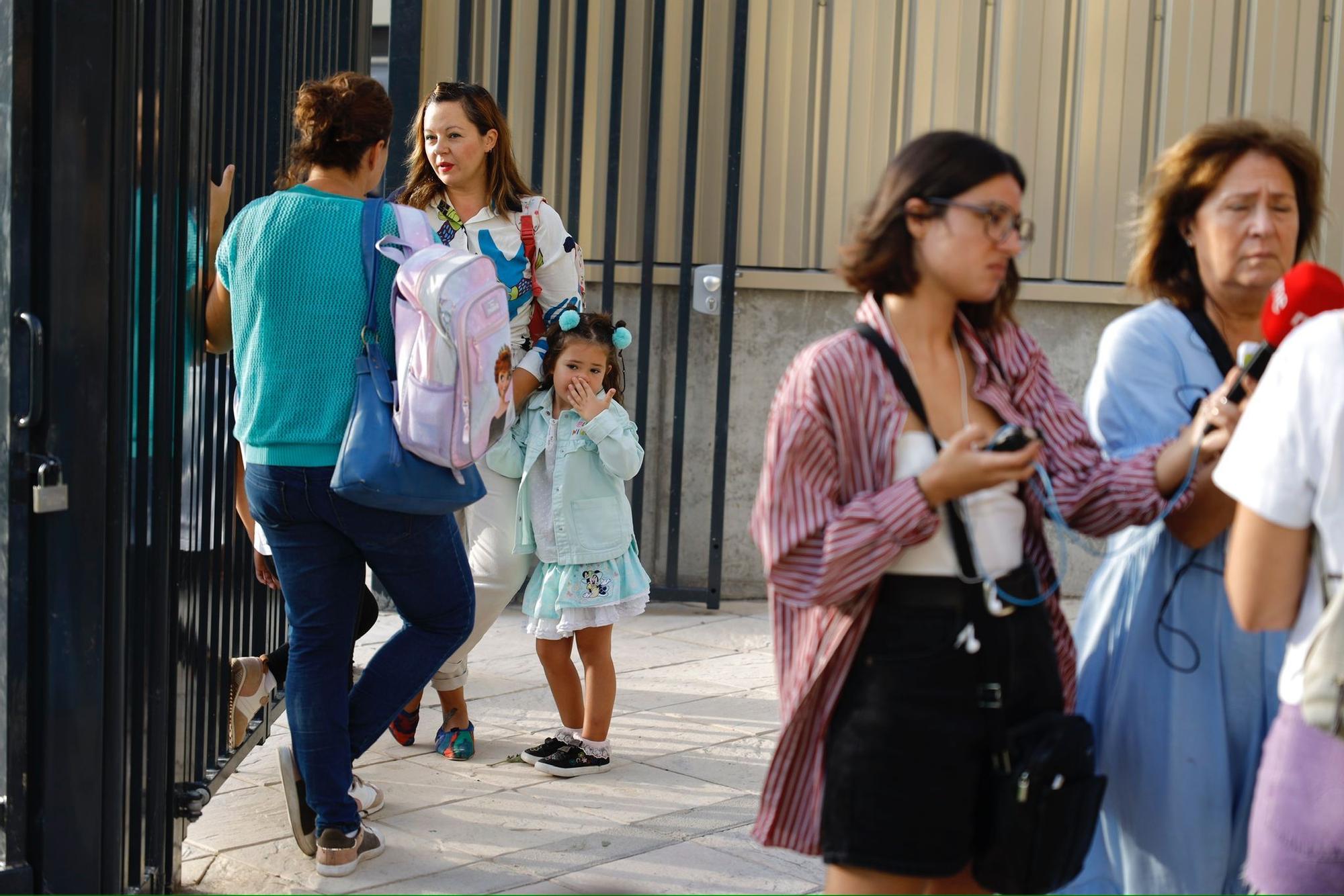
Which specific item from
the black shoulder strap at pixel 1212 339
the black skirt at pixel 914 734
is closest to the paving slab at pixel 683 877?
the black skirt at pixel 914 734

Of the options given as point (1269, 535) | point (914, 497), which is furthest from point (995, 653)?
point (1269, 535)

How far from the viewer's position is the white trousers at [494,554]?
4.92 metres

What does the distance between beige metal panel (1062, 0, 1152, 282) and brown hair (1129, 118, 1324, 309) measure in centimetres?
453

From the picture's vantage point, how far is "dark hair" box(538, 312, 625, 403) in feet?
15.8

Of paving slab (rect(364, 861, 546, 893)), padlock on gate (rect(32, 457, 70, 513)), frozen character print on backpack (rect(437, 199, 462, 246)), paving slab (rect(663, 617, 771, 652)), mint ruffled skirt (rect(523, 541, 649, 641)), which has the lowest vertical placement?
paving slab (rect(663, 617, 771, 652))

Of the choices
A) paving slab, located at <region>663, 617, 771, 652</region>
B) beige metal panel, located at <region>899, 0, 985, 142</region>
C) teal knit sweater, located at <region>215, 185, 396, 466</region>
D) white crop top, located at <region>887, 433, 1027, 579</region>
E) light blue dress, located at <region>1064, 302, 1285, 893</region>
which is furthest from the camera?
beige metal panel, located at <region>899, 0, 985, 142</region>

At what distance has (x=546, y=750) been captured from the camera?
196 inches

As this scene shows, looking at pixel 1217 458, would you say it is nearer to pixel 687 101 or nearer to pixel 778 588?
pixel 778 588

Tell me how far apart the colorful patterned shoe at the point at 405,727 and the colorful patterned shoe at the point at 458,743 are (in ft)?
0.36

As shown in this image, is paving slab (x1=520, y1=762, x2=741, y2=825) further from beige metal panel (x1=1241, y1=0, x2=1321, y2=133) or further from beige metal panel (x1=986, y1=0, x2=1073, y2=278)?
beige metal panel (x1=1241, y1=0, x2=1321, y2=133)

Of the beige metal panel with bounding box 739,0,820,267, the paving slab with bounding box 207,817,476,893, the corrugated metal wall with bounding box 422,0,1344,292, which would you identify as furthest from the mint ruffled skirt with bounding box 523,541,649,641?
the beige metal panel with bounding box 739,0,820,267

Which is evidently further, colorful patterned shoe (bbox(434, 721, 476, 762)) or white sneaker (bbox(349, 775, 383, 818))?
colorful patterned shoe (bbox(434, 721, 476, 762))

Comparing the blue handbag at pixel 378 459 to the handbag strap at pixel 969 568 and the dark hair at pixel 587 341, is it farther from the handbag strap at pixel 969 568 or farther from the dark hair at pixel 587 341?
the handbag strap at pixel 969 568

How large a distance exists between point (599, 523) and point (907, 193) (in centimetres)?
246
